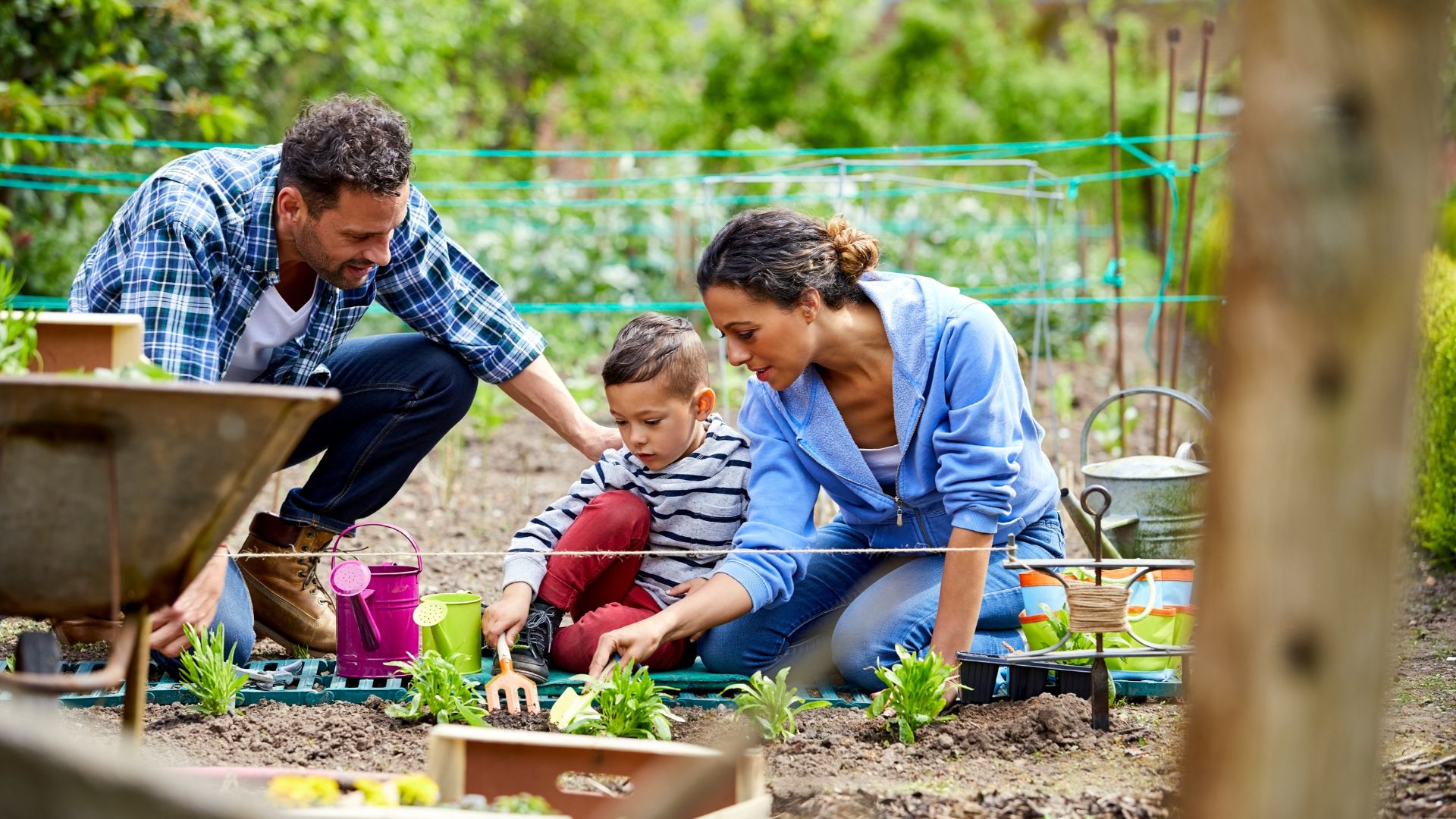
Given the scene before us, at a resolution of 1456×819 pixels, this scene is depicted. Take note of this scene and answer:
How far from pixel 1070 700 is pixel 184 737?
70.6 inches

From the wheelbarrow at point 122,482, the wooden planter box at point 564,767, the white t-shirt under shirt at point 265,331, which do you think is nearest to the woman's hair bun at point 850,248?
the white t-shirt under shirt at point 265,331

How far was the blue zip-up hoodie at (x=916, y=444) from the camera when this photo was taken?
2.87 metres

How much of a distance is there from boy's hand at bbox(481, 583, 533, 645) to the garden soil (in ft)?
1.07

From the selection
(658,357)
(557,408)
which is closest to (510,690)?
(658,357)

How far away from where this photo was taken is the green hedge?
4.07m

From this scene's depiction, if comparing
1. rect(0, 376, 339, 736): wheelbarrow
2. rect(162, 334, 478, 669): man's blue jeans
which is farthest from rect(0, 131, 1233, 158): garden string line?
rect(0, 376, 339, 736): wheelbarrow

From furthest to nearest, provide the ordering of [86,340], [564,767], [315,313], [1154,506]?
1. [1154,506]
2. [315,313]
3. [86,340]
4. [564,767]

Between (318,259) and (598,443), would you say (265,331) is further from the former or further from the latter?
(598,443)

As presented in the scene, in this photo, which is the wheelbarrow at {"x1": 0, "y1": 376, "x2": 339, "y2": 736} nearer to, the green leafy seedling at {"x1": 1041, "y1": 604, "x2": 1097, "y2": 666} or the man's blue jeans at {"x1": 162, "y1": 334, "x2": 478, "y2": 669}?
the man's blue jeans at {"x1": 162, "y1": 334, "x2": 478, "y2": 669}

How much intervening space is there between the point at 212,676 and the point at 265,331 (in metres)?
0.87

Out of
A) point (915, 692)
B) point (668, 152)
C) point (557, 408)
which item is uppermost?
point (668, 152)

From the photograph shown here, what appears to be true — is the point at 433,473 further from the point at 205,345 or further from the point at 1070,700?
the point at 1070,700

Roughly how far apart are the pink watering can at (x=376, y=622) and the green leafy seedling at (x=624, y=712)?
610mm

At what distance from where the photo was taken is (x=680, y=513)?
3.25 meters
